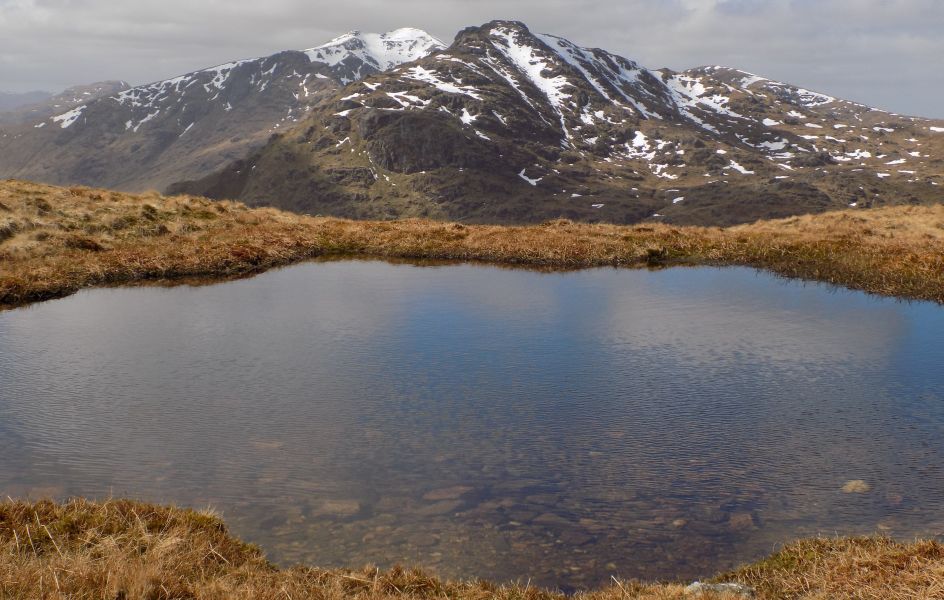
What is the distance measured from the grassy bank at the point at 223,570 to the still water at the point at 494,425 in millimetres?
782

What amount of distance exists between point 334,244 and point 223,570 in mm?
36033

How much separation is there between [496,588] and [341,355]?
1265cm

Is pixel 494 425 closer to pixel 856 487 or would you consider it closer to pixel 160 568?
pixel 856 487

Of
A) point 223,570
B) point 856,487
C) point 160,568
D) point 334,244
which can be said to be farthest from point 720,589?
point 334,244

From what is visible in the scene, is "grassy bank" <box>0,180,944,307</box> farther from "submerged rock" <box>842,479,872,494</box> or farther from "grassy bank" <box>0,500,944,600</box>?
"grassy bank" <box>0,500,944,600</box>

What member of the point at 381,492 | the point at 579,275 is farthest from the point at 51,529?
the point at 579,275

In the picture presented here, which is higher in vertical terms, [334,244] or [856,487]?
[334,244]

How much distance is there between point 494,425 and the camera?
54.0 ft

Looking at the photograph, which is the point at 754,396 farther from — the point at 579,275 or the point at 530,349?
the point at 579,275

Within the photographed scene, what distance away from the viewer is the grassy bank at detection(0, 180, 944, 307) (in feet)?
109

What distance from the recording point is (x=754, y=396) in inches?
733

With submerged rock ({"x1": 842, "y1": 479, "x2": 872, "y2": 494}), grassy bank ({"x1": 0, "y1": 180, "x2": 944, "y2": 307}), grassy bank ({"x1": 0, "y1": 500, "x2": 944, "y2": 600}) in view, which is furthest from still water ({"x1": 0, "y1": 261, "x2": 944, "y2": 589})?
grassy bank ({"x1": 0, "y1": 180, "x2": 944, "y2": 307})

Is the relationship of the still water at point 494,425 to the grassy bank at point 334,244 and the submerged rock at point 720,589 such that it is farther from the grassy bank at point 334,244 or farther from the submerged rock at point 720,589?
the grassy bank at point 334,244

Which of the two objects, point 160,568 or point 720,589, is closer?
point 160,568
